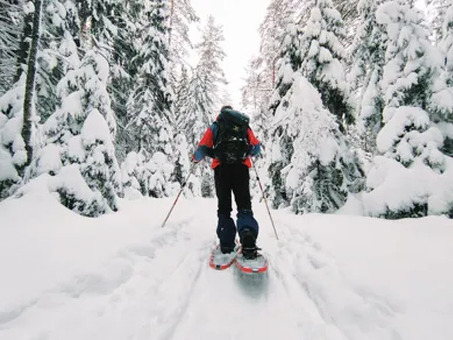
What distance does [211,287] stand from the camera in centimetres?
376

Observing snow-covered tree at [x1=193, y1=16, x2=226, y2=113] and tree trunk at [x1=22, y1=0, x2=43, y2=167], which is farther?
snow-covered tree at [x1=193, y1=16, x2=226, y2=113]

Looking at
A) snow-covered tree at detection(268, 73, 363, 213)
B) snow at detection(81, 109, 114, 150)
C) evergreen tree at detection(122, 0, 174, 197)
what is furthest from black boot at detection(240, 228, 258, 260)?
evergreen tree at detection(122, 0, 174, 197)

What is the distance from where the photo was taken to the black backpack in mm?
4738

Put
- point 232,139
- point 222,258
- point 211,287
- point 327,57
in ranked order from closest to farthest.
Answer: point 211,287 < point 222,258 < point 232,139 < point 327,57

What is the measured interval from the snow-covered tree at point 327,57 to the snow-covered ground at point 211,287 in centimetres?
580

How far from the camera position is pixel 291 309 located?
313 centimetres

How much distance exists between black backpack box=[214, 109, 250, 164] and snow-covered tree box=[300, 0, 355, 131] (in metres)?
6.03

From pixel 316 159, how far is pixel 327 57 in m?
3.68

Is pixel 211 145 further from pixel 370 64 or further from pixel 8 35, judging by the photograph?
pixel 370 64

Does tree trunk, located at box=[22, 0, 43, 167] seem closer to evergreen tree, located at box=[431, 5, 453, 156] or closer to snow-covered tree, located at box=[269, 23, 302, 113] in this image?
snow-covered tree, located at box=[269, 23, 302, 113]

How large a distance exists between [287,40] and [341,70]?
272cm

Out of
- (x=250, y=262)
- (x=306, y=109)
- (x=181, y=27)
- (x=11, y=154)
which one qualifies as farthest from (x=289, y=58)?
(x=181, y=27)

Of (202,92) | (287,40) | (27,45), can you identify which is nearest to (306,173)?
(287,40)

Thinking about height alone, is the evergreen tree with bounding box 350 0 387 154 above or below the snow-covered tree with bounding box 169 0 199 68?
below
